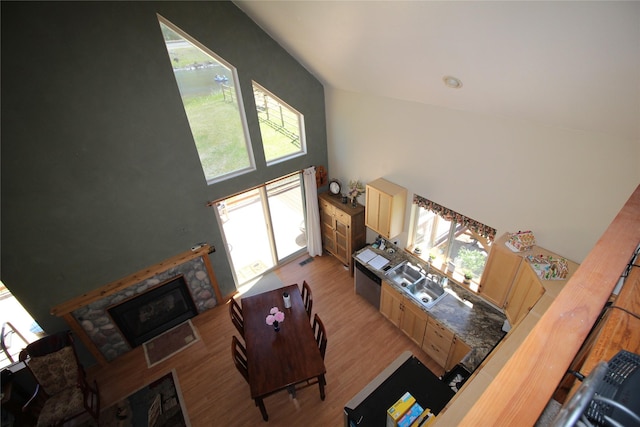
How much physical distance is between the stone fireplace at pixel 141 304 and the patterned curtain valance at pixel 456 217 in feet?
11.8

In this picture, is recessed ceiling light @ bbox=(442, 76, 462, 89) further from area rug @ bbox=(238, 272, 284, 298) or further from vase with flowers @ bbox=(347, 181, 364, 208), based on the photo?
area rug @ bbox=(238, 272, 284, 298)

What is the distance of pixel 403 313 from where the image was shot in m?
4.83

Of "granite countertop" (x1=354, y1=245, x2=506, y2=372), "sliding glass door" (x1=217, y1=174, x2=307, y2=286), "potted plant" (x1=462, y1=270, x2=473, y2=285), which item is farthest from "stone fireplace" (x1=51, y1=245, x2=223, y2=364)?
"potted plant" (x1=462, y1=270, x2=473, y2=285)

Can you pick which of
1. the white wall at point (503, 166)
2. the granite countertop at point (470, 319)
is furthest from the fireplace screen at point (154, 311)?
the white wall at point (503, 166)

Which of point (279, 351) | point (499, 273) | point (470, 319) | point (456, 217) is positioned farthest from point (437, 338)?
point (279, 351)

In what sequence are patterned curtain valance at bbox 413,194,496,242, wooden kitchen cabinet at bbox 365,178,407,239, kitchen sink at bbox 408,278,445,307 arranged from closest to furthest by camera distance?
patterned curtain valance at bbox 413,194,496,242 → kitchen sink at bbox 408,278,445,307 → wooden kitchen cabinet at bbox 365,178,407,239

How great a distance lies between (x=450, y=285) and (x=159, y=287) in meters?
4.64

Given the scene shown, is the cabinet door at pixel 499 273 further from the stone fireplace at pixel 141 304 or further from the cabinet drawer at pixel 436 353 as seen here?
the stone fireplace at pixel 141 304

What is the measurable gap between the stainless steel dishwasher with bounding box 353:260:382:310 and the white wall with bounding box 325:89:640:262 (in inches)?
35.1

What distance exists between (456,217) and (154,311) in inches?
198

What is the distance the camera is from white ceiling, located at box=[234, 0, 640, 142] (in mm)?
1875

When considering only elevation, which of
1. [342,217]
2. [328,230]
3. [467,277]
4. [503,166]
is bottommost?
[328,230]

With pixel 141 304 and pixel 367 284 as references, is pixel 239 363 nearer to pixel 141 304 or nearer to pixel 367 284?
pixel 141 304

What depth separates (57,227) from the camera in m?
3.81
